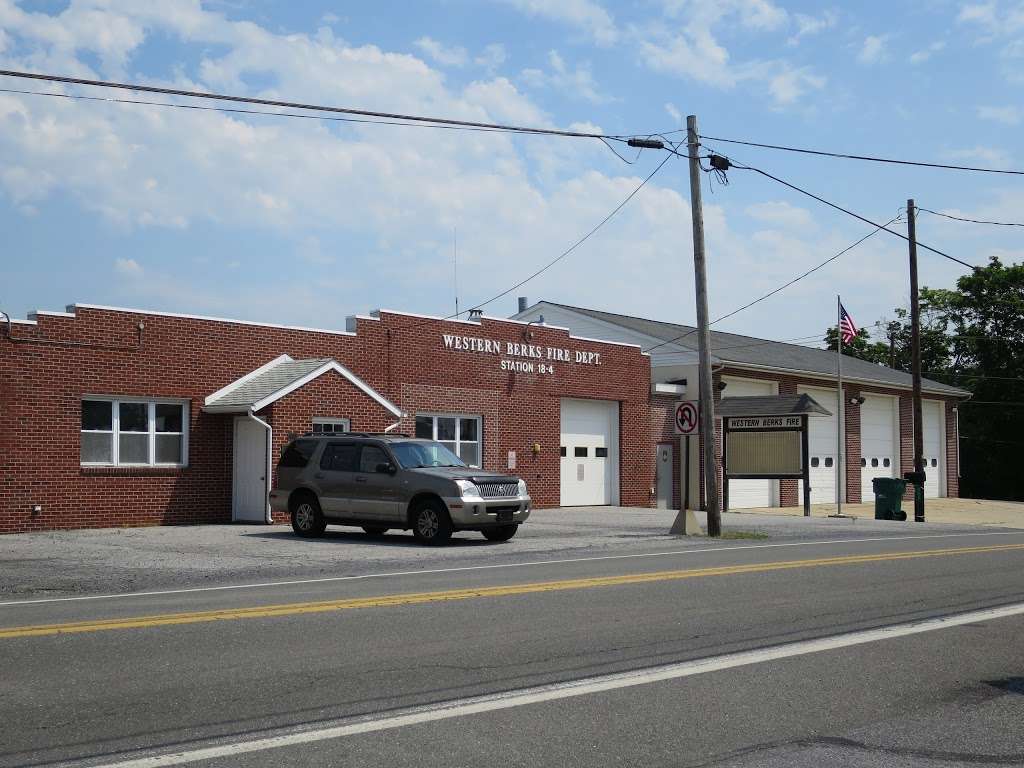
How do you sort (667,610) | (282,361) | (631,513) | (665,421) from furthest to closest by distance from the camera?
(665,421) < (631,513) < (282,361) < (667,610)

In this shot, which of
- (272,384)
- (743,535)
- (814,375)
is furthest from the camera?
(814,375)

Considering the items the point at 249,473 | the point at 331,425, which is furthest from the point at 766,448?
the point at 249,473

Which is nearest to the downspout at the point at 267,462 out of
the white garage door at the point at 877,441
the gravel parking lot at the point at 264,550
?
the gravel parking lot at the point at 264,550

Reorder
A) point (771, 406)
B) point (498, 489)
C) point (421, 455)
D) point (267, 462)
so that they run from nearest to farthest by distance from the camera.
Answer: point (498, 489) < point (421, 455) < point (267, 462) < point (771, 406)

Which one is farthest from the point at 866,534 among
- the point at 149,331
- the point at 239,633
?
the point at 239,633

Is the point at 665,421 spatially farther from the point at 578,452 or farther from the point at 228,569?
the point at 228,569

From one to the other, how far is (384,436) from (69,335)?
6.79 m

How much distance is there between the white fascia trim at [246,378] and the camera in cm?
2346

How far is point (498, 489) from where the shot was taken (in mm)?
18453

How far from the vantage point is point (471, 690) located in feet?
22.2

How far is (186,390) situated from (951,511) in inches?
1077

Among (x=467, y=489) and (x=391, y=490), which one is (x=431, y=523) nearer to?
(x=467, y=489)

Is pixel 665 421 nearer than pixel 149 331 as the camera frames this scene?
No

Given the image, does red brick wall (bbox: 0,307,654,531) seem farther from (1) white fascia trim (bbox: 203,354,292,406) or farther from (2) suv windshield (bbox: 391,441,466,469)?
(2) suv windshield (bbox: 391,441,466,469)
